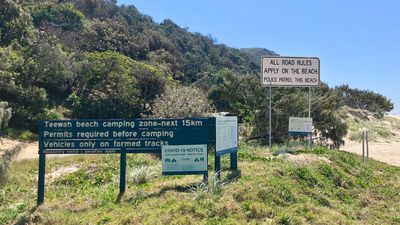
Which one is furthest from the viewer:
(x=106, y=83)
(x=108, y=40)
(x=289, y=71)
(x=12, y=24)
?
(x=108, y=40)

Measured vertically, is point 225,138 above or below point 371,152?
above

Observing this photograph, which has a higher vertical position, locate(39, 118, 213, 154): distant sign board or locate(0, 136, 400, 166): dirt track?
locate(39, 118, 213, 154): distant sign board

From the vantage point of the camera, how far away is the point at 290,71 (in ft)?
59.6

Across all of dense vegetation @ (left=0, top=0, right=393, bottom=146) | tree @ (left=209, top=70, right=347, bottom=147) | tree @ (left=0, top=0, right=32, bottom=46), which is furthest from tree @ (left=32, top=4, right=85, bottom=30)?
tree @ (left=209, top=70, right=347, bottom=147)

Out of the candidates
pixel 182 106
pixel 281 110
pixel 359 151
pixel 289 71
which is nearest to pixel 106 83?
pixel 182 106

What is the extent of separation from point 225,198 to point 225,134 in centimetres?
211

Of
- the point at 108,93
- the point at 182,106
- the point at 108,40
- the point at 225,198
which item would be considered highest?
the point at 108,40

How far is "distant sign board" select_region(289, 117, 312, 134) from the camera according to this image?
17.2 m

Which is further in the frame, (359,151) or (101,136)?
(359,151)

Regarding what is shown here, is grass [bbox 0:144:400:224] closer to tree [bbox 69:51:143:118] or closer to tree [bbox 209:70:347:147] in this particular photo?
tree [bbox 209:70:347:147]

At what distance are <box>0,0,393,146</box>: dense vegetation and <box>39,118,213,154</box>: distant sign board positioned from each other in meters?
14.3

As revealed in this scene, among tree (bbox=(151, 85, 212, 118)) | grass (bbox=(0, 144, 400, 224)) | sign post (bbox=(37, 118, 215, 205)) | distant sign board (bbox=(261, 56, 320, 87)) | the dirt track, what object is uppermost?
distant sign board (bbox=(261, 56, 320, 87))

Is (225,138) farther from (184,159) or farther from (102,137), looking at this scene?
(102,137)

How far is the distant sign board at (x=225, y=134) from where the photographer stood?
9.75 meters
